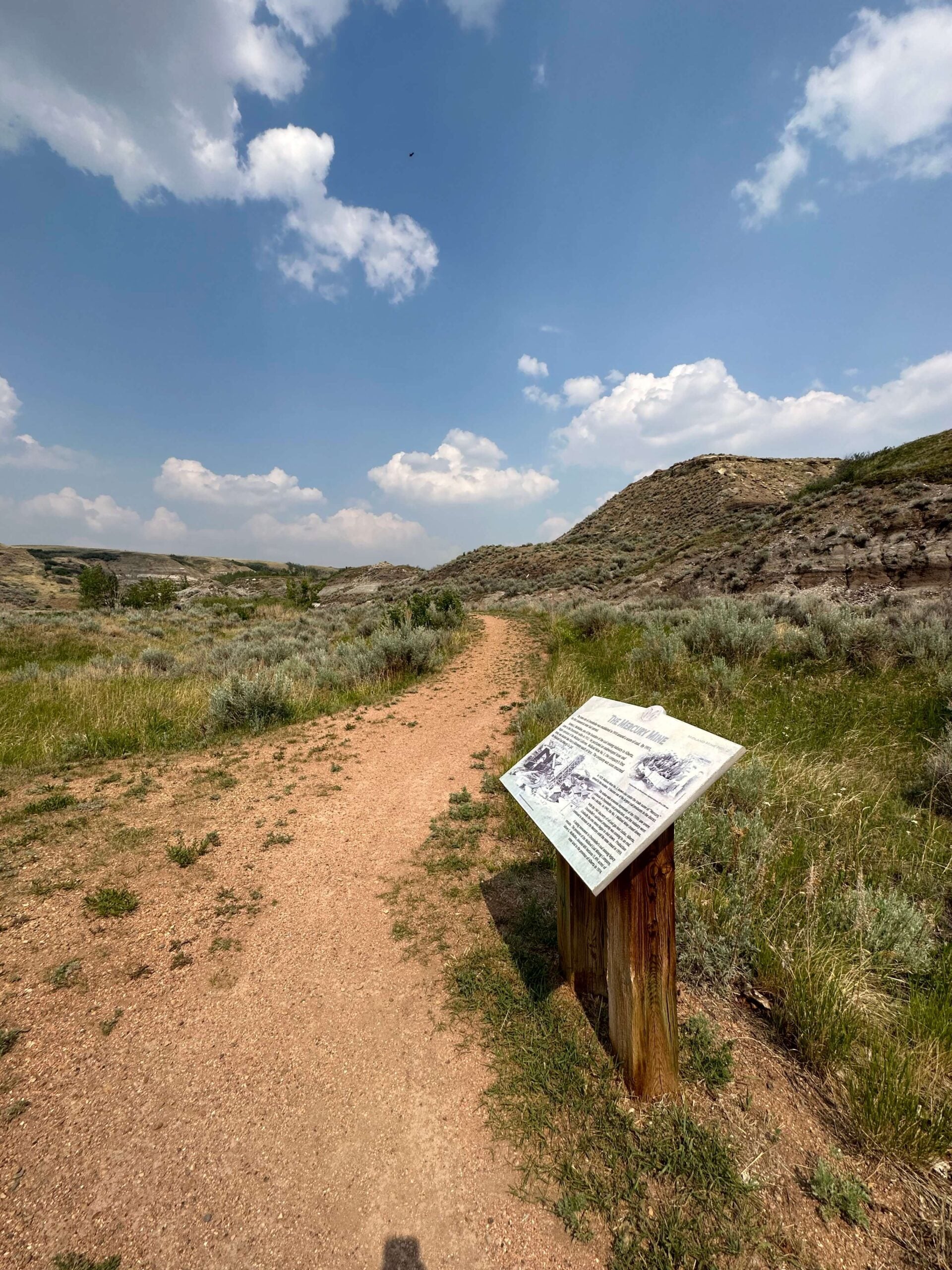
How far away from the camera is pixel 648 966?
2393 millimetres

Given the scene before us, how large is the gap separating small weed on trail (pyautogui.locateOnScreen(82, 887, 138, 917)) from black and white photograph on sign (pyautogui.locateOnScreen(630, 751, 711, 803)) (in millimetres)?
4141

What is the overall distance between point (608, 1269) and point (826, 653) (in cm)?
830

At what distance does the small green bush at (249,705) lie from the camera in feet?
26.2

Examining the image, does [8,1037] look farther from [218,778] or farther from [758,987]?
[758,987]

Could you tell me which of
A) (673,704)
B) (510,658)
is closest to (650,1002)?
(673,704)

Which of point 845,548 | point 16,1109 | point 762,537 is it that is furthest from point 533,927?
point 762,537

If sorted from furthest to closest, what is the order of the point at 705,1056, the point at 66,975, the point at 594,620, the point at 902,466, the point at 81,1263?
the point at 902,466 < the point at 594,620 < the point at 66,975 < the point at 705,1056 < the point at 81,1263

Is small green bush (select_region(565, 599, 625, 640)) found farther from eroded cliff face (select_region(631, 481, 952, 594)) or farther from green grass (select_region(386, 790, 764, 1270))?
green grass (select_region(386, 790, 764, 1270))

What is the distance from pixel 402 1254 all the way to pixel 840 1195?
1.85 metres

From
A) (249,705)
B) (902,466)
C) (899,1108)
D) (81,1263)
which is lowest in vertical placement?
(81,1263)

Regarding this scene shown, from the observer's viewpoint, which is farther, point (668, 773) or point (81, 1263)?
point (668, 773)

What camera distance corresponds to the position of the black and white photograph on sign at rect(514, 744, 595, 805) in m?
2.86

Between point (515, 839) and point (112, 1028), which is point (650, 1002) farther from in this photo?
point (112, 1028)

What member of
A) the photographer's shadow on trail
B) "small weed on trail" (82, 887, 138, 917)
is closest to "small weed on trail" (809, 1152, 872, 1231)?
the photographer's shadow on trail
